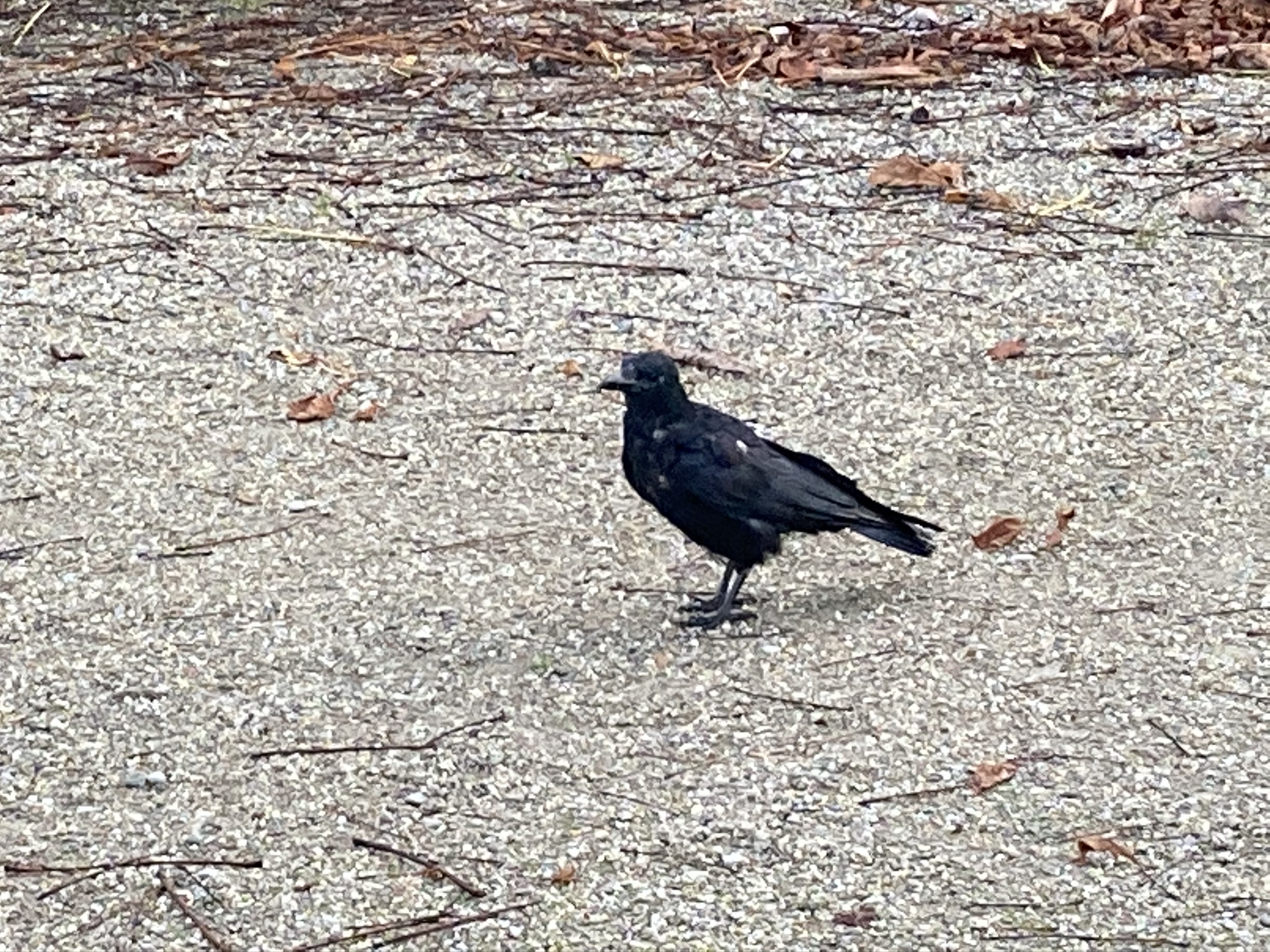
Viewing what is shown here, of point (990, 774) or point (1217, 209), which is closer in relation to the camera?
point (990, 774)

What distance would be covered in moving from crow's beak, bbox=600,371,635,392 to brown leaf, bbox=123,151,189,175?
3.48 m

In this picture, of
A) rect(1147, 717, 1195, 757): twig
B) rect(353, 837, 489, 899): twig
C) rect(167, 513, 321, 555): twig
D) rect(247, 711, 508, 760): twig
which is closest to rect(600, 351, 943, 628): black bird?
rect(1147, 717, 1195, 757): twig

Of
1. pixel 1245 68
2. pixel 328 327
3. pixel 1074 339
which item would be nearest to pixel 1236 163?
pixel 1245 68

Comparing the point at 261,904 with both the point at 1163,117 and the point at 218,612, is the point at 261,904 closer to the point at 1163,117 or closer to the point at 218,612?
the point at 218,612

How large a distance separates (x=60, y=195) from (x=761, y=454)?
3738 mm

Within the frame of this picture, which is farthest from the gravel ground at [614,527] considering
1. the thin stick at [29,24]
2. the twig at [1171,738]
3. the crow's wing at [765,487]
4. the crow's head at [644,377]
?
the thin stick at [29,24]

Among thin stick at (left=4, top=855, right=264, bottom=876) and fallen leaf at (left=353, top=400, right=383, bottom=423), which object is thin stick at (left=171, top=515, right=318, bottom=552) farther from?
thin stick at (left=4, top=855, right=264, bottom=876)

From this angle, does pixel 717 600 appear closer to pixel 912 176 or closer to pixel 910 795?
pixel 910 795

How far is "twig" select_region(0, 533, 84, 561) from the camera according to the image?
621 cm

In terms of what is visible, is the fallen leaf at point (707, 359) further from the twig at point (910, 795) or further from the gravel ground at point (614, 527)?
the twig at point (910, 795)

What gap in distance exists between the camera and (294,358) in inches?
291

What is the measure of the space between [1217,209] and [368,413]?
10.8ft

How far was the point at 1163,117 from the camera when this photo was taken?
30.1 ft

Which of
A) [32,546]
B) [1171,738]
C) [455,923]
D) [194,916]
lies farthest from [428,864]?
[32,546]
